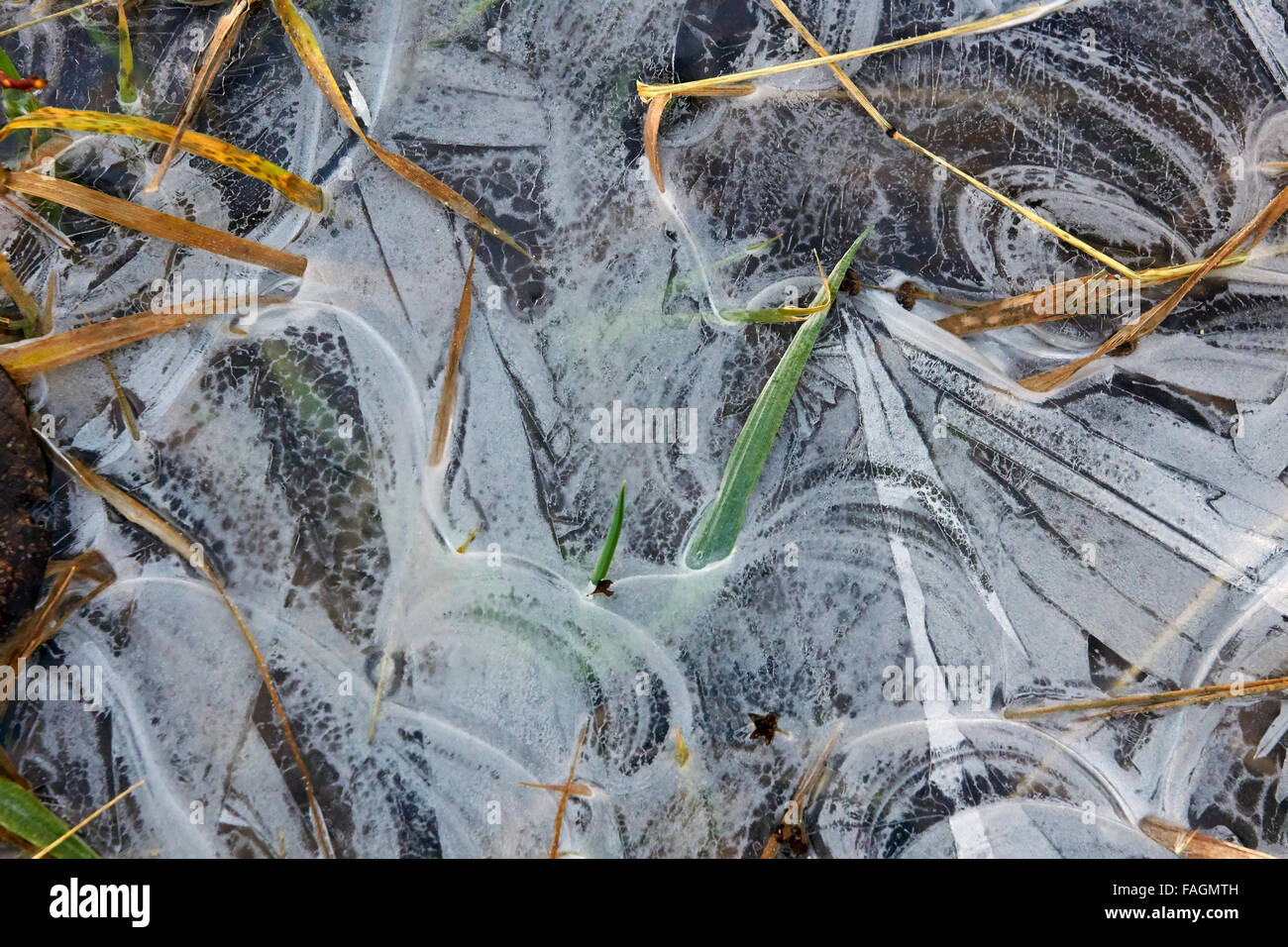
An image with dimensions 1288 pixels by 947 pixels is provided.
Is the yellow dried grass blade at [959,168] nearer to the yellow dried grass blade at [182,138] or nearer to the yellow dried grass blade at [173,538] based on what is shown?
the yellow dried grass blade at [182,138]

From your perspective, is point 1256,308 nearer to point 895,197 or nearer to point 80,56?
point 895,197

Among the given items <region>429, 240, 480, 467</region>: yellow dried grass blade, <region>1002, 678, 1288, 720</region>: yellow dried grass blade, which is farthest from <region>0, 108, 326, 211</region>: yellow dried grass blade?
<region>1002, 678, 1288, 720</region>: yellow dried grass blade

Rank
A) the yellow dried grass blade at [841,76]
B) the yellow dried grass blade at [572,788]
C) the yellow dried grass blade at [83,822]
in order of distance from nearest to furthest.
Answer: the yellow dried grass blade at [83,822]
the yellow dried grass blade at [572,788]
the yellow dried grass blade at [841,76]

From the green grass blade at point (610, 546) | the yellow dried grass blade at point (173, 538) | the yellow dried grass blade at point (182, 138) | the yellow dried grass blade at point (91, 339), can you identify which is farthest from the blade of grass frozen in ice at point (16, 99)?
the green grass blade at point (610, 546)

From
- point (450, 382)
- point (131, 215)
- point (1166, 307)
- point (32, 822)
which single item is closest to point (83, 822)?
point (32, 822)

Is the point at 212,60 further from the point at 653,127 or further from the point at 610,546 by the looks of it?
the point at 610,546

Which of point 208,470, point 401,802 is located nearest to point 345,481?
point 208,470
